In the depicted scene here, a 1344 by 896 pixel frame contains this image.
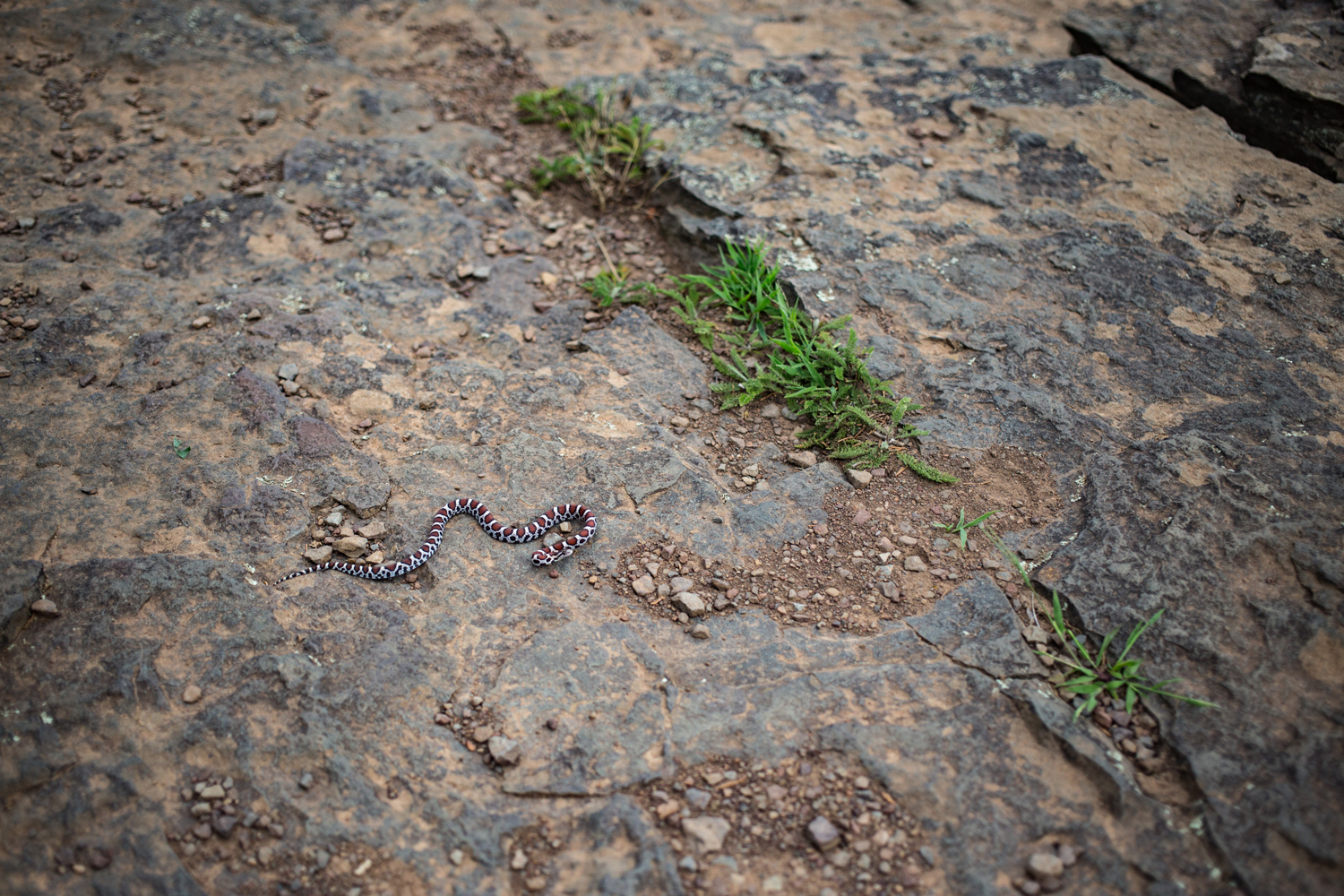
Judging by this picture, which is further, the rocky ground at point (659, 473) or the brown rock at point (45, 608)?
the brown rock at point (45, 608)

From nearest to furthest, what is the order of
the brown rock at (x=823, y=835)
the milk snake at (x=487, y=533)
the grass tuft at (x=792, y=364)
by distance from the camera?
the brown rock at (x=823, y=835)
the milk snake at (x=487, y=533)
the grass tuft at (x=792, y=364)

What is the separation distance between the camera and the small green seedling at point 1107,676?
350 centimetres

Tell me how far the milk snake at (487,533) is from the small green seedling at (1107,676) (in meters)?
2.43

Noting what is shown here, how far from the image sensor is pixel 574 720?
3.58 meters

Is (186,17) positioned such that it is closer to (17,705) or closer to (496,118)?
(496,118)

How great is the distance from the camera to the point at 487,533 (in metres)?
4.38

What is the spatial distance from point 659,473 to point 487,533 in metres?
1.05

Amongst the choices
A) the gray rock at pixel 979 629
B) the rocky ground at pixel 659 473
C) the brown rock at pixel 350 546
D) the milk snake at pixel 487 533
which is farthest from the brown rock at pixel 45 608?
the gray rock at pixel 979 629

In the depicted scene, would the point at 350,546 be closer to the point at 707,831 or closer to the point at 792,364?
the point at 707,831

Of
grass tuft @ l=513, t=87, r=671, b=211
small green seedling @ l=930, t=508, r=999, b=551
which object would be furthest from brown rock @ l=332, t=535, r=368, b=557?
grass tuft @ l=513, t=87, r=671, b=211

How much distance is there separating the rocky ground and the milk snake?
0.08 m

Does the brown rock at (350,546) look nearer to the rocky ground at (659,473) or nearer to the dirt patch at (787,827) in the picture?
the rocky ground at (659,473)

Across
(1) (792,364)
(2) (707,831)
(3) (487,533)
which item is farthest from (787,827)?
(1) (792,364)

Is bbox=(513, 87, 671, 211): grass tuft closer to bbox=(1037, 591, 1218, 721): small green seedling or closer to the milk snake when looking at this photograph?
the milk snake
